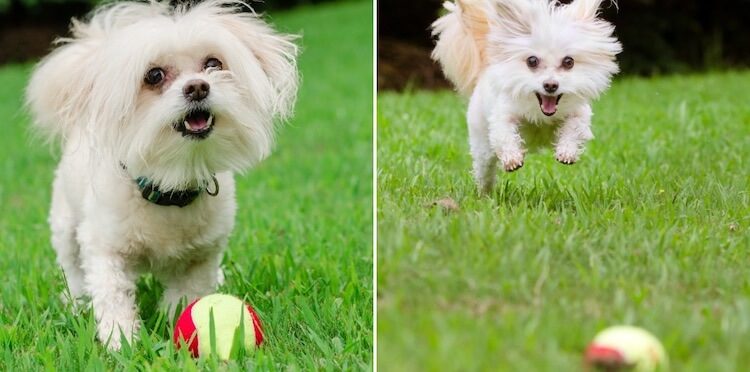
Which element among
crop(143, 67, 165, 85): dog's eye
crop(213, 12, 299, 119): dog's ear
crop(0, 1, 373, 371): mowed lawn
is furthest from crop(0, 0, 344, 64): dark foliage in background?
crop(143, 67, 165, 85): dog's eye

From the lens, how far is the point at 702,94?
884 centimetres

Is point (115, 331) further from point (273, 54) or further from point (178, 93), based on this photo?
point (273, 54)

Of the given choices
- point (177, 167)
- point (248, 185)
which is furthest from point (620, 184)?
point (248, 185)

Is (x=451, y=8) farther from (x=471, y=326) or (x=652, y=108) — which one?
(x=652, y=108)

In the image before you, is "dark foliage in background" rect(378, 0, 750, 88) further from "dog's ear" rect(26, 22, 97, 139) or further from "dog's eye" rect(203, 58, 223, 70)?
"dog's eye" rect(203, 58, 223, 70)

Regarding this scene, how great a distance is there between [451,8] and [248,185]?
3.93 metres

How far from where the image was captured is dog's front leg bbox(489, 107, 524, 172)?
3701 millimetres

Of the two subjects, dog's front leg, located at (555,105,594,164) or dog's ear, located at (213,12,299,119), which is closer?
dog's front leg, located at (555,105,594,164)

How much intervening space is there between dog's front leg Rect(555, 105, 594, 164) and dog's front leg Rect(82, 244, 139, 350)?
172 centimetres

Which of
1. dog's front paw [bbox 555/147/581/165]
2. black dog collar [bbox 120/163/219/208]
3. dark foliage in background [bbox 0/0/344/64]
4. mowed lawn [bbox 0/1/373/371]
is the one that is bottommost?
dark foliage in background [bbox 0/0/344/64]

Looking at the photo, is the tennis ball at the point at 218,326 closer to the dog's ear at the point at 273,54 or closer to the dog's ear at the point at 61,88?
the dog's ear at the point at 273,54

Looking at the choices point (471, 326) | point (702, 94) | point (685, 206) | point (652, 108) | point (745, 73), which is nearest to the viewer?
point (471, 326)

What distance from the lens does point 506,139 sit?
3.77 meters

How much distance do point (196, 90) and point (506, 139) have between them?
109cm
